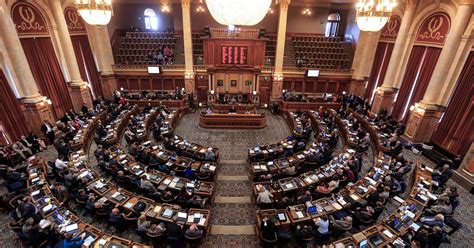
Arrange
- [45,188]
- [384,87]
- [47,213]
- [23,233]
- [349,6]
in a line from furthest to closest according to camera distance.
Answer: [349,6] < [384,87] < [45,188] < [47,213] < [23,233]

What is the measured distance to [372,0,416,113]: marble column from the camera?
14539mm

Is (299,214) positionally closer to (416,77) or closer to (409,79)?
(416,77)

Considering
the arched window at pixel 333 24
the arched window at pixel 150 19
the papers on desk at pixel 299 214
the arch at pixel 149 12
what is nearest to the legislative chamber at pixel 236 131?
the papers on desk at pixel 299 214

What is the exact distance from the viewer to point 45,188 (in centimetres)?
823

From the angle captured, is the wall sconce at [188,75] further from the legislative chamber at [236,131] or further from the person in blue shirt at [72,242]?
the person in blue shirt at [72,242]

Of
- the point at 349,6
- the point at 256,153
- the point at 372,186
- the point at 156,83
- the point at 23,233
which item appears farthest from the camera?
the point at 349,6

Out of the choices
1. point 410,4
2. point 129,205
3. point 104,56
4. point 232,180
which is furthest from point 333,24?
point 129,205

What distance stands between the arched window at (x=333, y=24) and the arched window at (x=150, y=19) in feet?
62.6

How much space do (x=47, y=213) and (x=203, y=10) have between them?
22.2 meters

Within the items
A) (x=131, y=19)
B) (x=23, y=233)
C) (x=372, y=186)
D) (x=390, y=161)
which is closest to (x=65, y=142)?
(x=23, y=233)

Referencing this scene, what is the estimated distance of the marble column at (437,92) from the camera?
447 inches

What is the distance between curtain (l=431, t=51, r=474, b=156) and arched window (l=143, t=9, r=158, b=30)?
2577 centimetres

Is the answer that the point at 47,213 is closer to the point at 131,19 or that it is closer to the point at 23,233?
the point at 23,233

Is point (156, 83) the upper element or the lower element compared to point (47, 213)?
upper
